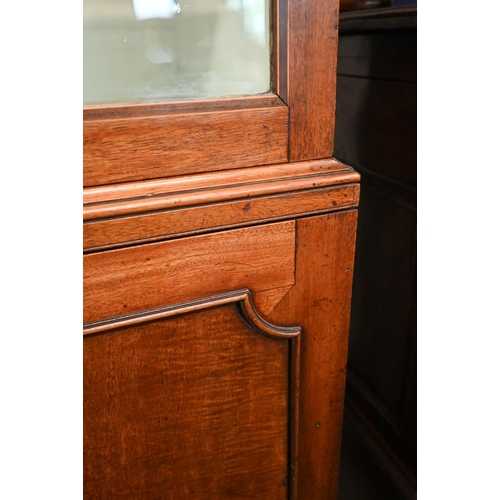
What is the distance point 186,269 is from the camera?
459mm

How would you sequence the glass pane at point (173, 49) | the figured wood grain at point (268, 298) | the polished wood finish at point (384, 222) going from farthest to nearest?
the polished wood finish at point (384, 222), the figured wood grain at point (268, 298), the glass pane at point (173, 49)

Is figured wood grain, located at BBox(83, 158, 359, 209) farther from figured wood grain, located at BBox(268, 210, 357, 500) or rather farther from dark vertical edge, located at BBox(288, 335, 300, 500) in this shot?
dark vertical edge, located at BBox(288, 335, 300, 500)

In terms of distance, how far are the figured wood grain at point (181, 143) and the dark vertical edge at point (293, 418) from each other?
0.64ft

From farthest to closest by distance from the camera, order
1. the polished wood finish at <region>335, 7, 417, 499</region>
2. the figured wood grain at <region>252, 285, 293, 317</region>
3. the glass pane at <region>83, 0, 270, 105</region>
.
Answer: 1. the polished wood finish at <region>335, 7, 417, 499</region>
2. the figured wood grain at <region>252, 285, 293, 317</region>
3. the glass pane at <region>83, 0, 270, 105</region>

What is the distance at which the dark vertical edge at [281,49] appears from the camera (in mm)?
427

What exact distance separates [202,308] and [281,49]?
23cm

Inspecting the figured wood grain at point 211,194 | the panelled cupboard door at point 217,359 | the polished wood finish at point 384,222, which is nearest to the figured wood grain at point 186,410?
the panelled cupboard door at point 217,359

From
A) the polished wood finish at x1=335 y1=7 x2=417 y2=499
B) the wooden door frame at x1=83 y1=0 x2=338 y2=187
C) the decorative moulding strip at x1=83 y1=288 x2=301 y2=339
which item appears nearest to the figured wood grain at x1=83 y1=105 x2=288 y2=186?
the wooden door frame at x1=83 y1=0 x2=338 y2=187

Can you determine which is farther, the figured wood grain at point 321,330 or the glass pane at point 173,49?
the figured wood grain at point 321,330

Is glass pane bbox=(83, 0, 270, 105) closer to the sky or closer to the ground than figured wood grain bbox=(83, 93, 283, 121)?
closer to the sky

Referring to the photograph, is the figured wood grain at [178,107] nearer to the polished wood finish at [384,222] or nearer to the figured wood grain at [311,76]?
the figured wood grain at [311,76]

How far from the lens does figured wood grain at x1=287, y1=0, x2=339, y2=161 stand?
0.44 meters
